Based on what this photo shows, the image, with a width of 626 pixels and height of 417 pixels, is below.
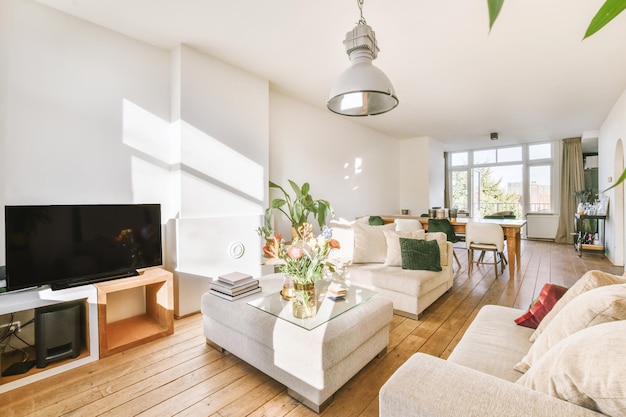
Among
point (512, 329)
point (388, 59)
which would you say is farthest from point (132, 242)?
point (388, 59)

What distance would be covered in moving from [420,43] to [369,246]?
2.27 m

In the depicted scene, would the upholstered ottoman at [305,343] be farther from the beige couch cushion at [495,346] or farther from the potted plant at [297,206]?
the potted plant at [297,206]

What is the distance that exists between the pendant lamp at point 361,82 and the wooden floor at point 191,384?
1908 mm

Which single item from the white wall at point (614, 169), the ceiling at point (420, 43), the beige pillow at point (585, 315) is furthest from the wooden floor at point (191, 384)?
the white wall at point (614, 169)

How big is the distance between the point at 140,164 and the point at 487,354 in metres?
3.28

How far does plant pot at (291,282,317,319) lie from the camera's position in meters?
2.06

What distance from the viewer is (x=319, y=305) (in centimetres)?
223

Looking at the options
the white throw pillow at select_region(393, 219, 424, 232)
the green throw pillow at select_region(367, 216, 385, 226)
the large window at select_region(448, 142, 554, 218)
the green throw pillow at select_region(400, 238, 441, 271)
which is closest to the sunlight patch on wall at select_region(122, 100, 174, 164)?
the green throw pillow at select_region(400, 238, 441, 271)

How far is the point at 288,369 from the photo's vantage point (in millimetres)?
1936

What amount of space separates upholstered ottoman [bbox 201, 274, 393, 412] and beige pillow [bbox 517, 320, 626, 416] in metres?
1.03

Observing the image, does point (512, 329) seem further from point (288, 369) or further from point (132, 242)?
point (132, 242)

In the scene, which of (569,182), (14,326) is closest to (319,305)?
(14,326)

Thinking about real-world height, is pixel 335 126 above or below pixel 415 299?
above

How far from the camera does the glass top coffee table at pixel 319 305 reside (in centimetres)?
199
